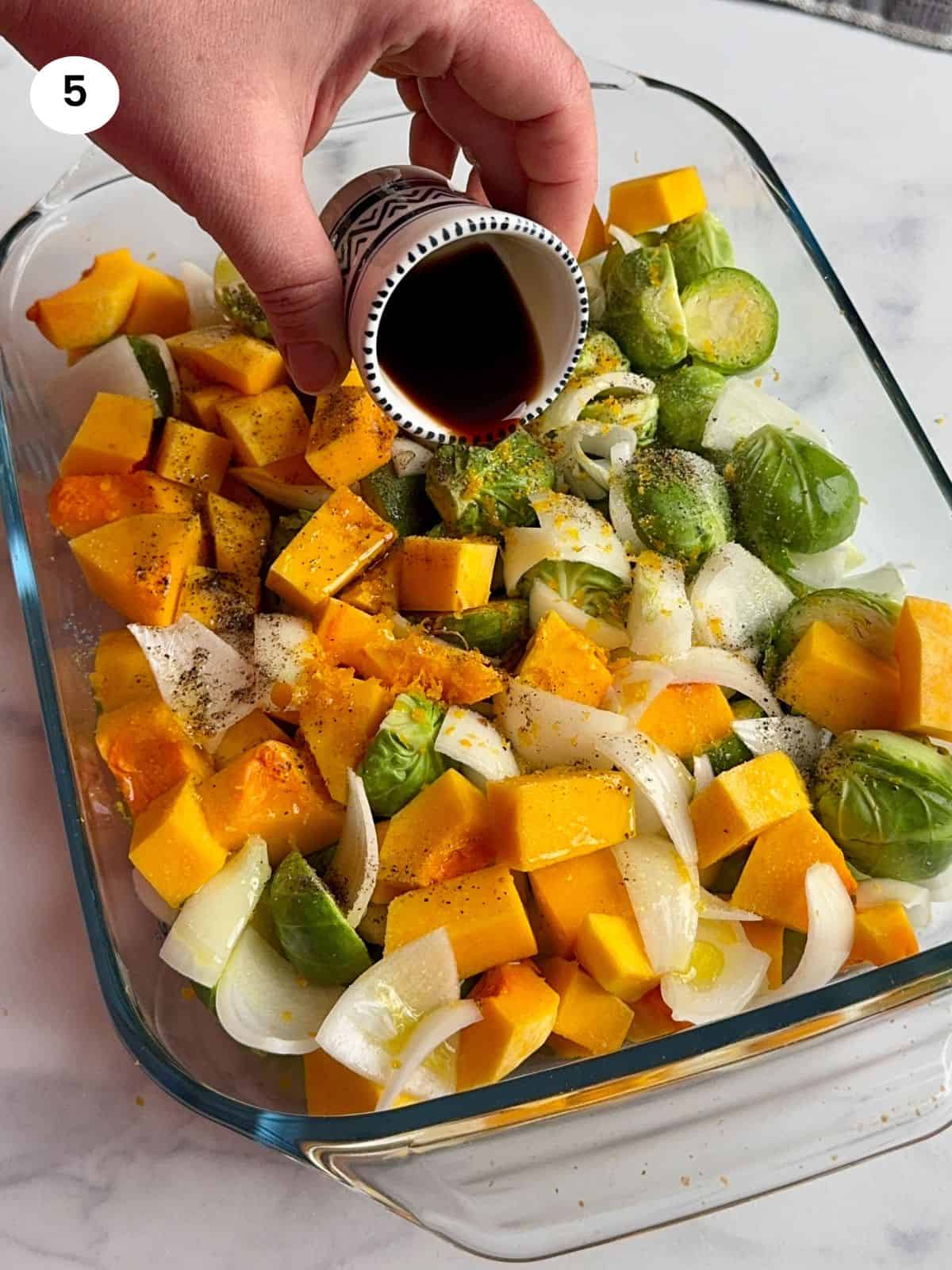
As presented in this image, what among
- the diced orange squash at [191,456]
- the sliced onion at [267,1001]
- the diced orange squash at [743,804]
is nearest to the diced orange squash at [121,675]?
the diced orange squash at [191,456]

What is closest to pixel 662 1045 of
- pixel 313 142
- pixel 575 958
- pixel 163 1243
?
pixel 575 958

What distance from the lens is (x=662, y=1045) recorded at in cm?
178

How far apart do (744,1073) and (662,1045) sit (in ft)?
1.08

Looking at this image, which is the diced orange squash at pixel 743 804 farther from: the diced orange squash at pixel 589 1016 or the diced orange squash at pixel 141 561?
the diced orange squash at pixel 141 561

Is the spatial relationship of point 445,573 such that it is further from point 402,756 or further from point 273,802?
point 273,802

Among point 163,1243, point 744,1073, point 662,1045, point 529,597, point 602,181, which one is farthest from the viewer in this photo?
point 602,181

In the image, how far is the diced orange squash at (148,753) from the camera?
6.97ft

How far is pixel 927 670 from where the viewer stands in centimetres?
210

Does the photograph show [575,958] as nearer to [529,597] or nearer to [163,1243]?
[529,597]

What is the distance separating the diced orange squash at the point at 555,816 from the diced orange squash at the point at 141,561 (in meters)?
0.73

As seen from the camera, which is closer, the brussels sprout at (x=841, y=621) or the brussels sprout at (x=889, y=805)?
the brussels sprout at (x=889, y=805)

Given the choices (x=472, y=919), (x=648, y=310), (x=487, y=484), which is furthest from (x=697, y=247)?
(x=472, y=919)

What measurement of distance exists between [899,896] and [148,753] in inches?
52.1

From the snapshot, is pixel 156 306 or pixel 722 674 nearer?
pixel 722 674
